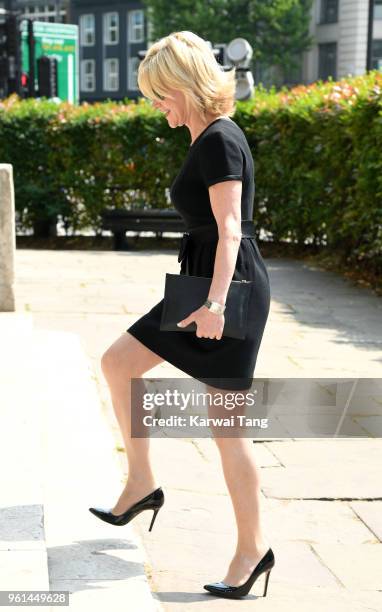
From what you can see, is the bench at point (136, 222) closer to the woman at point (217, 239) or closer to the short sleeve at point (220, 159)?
the woman at point (217, 239)

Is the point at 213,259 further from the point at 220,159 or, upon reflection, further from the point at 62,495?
the point at 62,495

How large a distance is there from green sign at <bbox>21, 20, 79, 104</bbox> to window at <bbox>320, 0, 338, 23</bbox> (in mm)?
28478

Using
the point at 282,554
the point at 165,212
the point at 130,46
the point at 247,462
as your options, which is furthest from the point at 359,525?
the point at 130,46

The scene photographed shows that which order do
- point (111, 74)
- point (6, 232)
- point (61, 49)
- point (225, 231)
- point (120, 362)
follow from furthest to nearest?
point (111, 74)
point (61, 49)
point (6, 232)
point (120, 362)
point (225, 231)

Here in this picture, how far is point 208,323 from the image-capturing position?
135 inches

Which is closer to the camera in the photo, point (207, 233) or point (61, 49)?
point (207, 233)

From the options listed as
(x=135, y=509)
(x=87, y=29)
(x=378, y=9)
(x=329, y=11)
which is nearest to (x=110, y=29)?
(x=87, y=29)

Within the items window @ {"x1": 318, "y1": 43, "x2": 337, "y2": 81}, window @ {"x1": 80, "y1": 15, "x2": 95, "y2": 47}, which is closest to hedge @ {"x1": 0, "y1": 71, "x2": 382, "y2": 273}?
window @ {"x1": 318, "y1": 43, "x2": 337, "y2": 81}

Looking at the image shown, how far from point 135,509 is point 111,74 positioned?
7333cm

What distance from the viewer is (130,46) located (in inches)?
2896

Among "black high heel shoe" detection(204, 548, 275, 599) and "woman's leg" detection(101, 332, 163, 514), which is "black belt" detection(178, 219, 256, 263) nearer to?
"woman's leg" detection(101, 332, 163, 514)

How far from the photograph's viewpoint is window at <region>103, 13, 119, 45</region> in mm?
74312

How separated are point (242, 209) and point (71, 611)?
1.38m

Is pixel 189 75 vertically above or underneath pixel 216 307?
above
